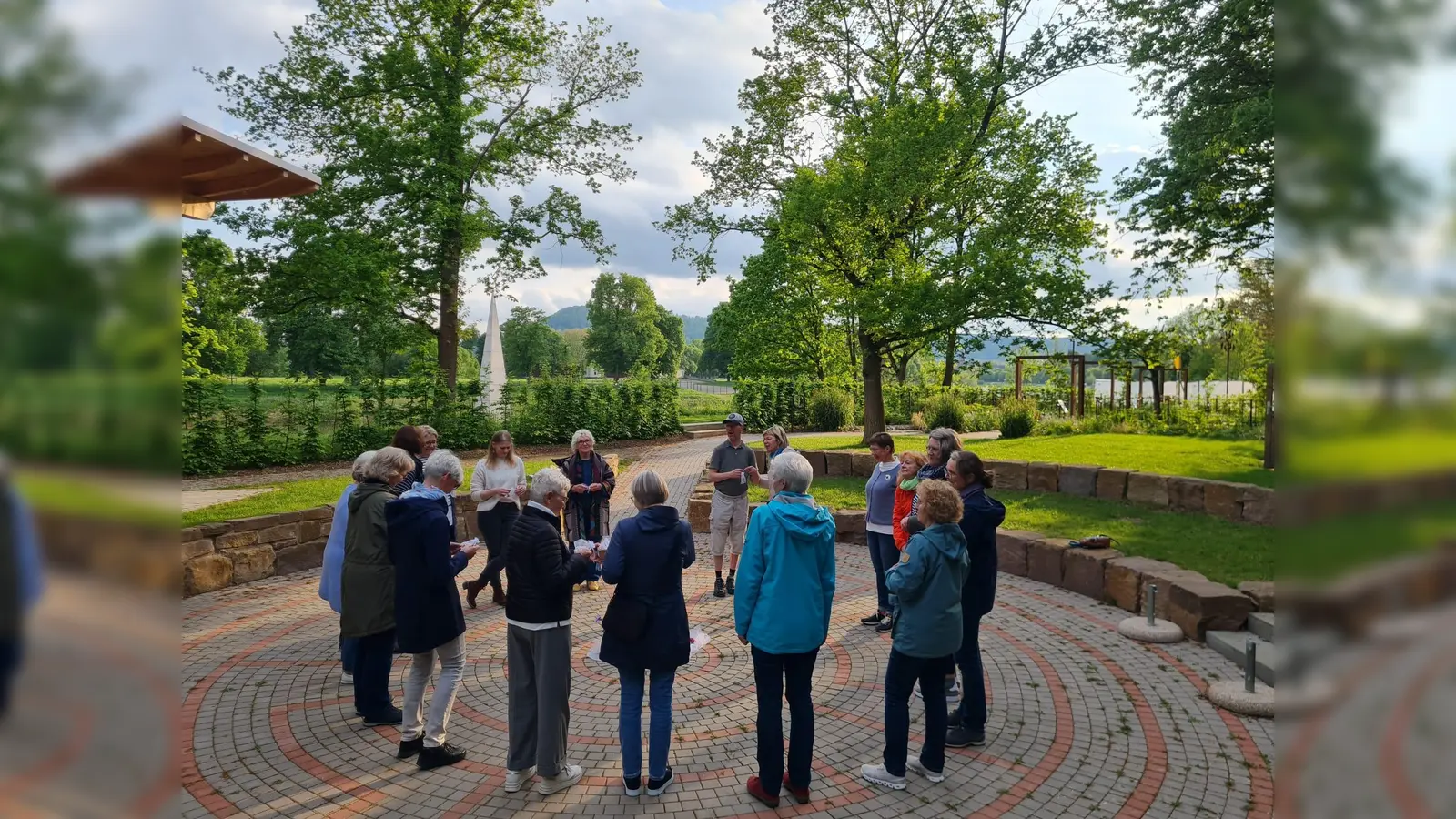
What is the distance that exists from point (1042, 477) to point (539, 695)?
11.3 meters

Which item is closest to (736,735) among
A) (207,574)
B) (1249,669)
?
(1249,669)

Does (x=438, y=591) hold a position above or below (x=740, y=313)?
below

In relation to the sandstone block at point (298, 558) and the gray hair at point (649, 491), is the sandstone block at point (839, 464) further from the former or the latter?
the gray hair at point (649, 491)

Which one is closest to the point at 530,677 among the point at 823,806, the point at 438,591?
the point at 438,591

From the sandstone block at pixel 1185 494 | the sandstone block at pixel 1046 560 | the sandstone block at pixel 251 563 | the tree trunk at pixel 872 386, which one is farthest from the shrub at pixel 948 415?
the sandstone block at pixel 251 563

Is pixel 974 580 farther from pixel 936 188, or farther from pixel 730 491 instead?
pixel 936 188

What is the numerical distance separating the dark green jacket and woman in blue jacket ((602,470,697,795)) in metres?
1.63

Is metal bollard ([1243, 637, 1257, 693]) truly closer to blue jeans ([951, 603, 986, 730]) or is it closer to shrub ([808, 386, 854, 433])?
blue jeans ([951, 603, 986, 730])

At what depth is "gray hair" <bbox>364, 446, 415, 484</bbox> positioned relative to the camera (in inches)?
199

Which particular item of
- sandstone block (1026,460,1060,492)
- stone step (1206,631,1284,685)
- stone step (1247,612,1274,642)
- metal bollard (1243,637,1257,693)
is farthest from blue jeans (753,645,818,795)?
sandstone block (1026,460,1060,492)

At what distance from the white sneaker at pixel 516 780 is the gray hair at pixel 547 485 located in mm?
1606
